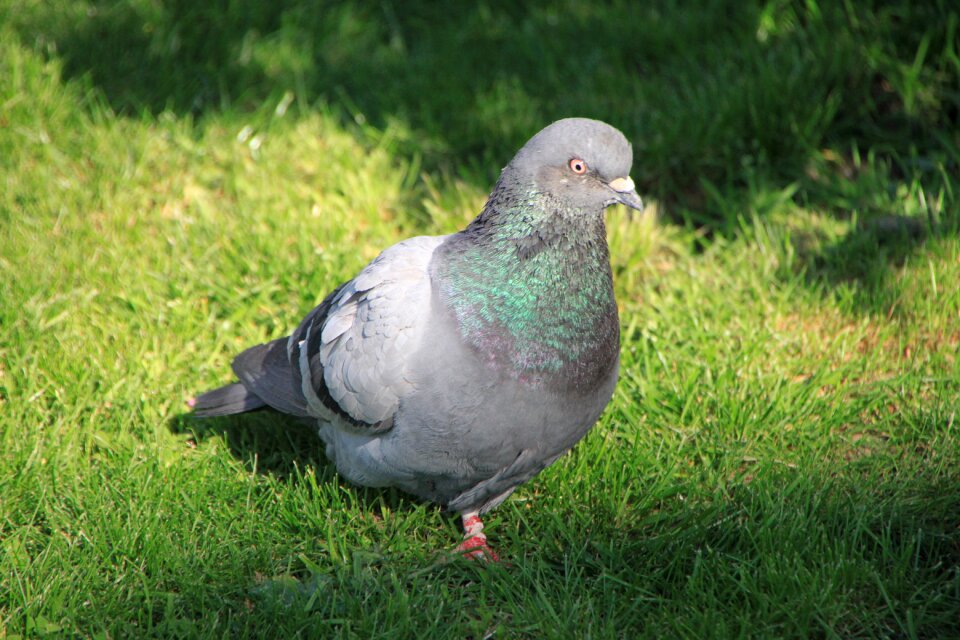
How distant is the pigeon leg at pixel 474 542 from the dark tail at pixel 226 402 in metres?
0.82

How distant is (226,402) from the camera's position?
3.32 metres

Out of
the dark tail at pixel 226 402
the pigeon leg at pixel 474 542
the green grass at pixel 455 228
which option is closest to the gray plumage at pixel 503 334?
the pigeon leg at pixel 474 542

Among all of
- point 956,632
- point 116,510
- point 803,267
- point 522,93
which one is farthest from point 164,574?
point 522,93

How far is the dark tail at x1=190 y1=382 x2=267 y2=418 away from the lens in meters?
3.28

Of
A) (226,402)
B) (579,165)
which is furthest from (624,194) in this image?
(226,402)

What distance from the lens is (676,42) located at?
16.1 feet

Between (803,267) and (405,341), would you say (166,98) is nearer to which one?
(405,341)

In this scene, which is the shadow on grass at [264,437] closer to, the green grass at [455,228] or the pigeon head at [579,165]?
the green grass at [455,228]

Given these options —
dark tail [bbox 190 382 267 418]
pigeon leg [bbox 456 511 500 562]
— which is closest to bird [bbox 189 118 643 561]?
pigeon leg [bbox 456 511 500 562]

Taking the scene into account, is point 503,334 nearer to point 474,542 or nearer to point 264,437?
point 474,542

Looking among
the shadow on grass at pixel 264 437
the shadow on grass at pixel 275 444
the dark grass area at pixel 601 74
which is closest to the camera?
the shadow on grass at pixel 275 444

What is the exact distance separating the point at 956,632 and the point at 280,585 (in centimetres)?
187

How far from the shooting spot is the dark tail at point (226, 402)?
3283 mm

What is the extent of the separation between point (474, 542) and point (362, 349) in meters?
0.72
